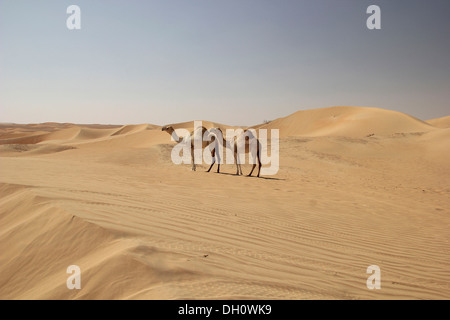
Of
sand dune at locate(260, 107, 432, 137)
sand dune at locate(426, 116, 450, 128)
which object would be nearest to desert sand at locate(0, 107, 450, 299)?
sand dune at locate(260, 107, 432, 137)

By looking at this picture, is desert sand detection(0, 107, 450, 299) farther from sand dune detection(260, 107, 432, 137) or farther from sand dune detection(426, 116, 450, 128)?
sand dune detection(426, 116, 450, 128)

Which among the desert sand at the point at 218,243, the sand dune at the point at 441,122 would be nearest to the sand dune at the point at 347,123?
the sand dune at the point at 441,122

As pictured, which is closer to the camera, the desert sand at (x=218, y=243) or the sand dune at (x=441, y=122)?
the desert sand at (x=218, y=243)

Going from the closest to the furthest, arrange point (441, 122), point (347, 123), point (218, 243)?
point (218, 243), point (347, 123), point (441, 122)

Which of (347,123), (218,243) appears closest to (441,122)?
(347,123)


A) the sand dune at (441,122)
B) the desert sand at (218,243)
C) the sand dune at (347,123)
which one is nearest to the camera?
the desert sand at (218,243)

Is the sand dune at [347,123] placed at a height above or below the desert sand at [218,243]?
above

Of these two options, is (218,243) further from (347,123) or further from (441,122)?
(441,122)

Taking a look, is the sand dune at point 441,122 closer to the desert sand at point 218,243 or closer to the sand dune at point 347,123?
the sand dune at point 347,123
